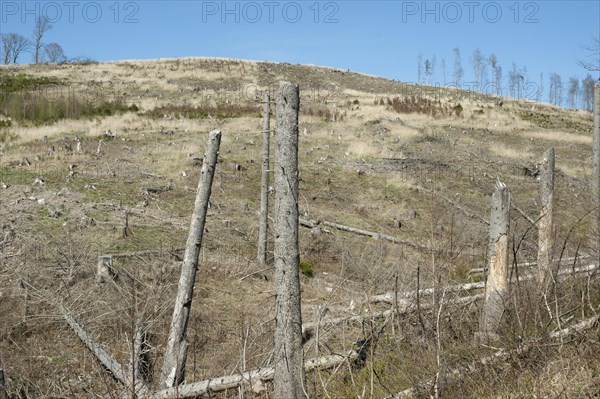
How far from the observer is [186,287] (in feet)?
19.7

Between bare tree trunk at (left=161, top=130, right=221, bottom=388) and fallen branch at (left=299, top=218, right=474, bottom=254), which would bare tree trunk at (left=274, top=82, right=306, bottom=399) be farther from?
fallen branch at (left=299, top=218, right=474, bottom=254)

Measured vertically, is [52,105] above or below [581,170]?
above

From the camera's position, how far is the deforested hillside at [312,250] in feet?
17.9

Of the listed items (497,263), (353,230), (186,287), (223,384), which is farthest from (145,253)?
(497,263)

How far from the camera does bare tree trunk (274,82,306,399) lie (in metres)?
4.84

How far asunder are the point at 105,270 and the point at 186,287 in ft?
10.3

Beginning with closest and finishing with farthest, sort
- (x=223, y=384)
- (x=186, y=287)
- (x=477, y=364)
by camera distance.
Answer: (x=477, y=364)
(x=223, y=384)
(x=186, y=287)

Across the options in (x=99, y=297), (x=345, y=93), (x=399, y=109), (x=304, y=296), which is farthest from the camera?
(x=345, y=93)

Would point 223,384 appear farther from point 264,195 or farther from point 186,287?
point 264,195

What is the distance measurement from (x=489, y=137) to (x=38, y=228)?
21.6 meters

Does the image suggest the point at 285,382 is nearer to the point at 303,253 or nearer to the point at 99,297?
the point at 99,297

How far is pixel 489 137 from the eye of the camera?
26.6m

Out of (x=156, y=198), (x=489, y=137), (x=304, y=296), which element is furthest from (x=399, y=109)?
(x=304, y=296)

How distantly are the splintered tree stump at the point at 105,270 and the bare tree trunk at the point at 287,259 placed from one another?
434cm
